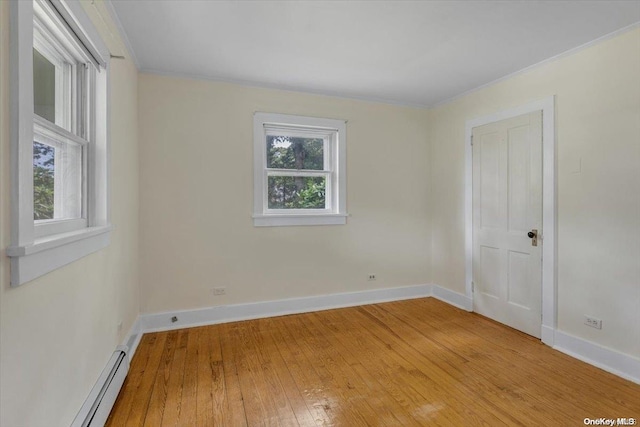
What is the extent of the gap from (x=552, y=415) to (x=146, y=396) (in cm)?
255

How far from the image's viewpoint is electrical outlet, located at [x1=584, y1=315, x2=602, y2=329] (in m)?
2.46

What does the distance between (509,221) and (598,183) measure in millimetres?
821

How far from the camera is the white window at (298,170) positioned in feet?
11.3

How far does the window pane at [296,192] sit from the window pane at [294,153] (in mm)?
150

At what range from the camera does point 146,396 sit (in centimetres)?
206

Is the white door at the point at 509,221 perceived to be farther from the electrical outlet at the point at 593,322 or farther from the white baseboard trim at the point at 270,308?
the white baseboard trim at the point at 270,308

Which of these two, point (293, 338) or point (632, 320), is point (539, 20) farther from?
point (293, 338)

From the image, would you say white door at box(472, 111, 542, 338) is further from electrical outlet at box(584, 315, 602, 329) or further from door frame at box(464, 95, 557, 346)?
electrical outlet at box(584, 315, 602, 329)

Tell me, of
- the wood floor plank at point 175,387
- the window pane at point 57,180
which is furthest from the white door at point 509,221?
the window pane at point 57,180

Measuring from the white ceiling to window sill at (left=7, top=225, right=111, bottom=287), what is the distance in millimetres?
1572

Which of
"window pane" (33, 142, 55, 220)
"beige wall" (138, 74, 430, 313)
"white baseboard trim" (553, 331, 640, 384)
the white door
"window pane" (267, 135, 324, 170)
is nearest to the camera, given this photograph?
"window pane" (33, 142, 55, 220)

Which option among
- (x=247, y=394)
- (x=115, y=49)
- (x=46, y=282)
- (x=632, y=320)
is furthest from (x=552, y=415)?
(x=115, y=49)

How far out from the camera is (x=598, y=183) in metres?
2.46

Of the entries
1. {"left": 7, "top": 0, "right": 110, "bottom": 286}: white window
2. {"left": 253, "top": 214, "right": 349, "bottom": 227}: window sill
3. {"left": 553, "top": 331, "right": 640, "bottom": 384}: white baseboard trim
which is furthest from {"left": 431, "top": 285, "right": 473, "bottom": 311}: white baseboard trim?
{"left": 7, "top": 0, "right": 110, "bottom": 286}: white window
